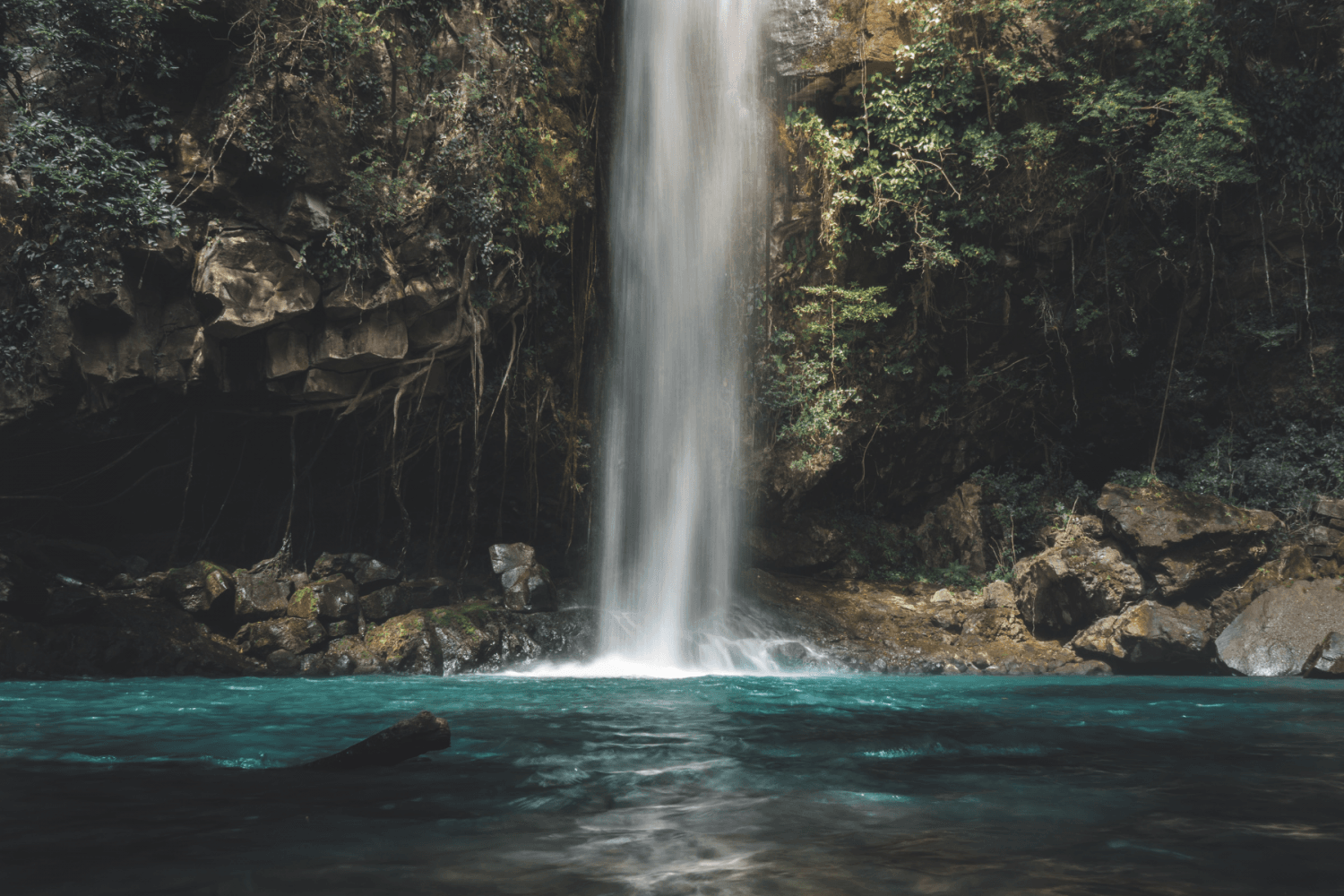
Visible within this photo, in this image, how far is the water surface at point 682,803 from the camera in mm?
2105

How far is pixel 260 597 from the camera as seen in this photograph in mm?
9961

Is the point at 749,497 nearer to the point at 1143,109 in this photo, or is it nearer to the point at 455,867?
the point at 1143,109

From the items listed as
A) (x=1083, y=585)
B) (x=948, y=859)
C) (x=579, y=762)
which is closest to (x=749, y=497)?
(x=1083, y=585)

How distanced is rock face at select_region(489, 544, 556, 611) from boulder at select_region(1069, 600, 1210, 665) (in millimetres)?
7747

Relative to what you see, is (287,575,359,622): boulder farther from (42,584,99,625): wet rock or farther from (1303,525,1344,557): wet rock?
(1303,525,1344,557): wet rock

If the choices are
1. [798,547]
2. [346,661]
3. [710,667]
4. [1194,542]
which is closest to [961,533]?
[798,547]

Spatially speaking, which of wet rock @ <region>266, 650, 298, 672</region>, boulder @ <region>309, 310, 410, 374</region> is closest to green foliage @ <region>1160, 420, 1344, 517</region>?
boulder @ <region>309, 310, 410, 374</region>

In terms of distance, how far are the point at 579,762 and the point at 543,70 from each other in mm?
10685

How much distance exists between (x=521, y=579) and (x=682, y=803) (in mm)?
8744

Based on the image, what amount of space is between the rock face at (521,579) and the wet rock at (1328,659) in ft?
32.2

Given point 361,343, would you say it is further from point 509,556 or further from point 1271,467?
point 1271,467

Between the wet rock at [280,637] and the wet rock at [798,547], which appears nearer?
the wet rock at [280,637]

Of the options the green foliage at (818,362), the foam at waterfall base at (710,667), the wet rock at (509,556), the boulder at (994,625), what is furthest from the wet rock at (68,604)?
the boulder at (994,625)

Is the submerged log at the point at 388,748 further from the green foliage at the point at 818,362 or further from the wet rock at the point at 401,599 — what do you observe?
the green foliage at the point at 818,362
